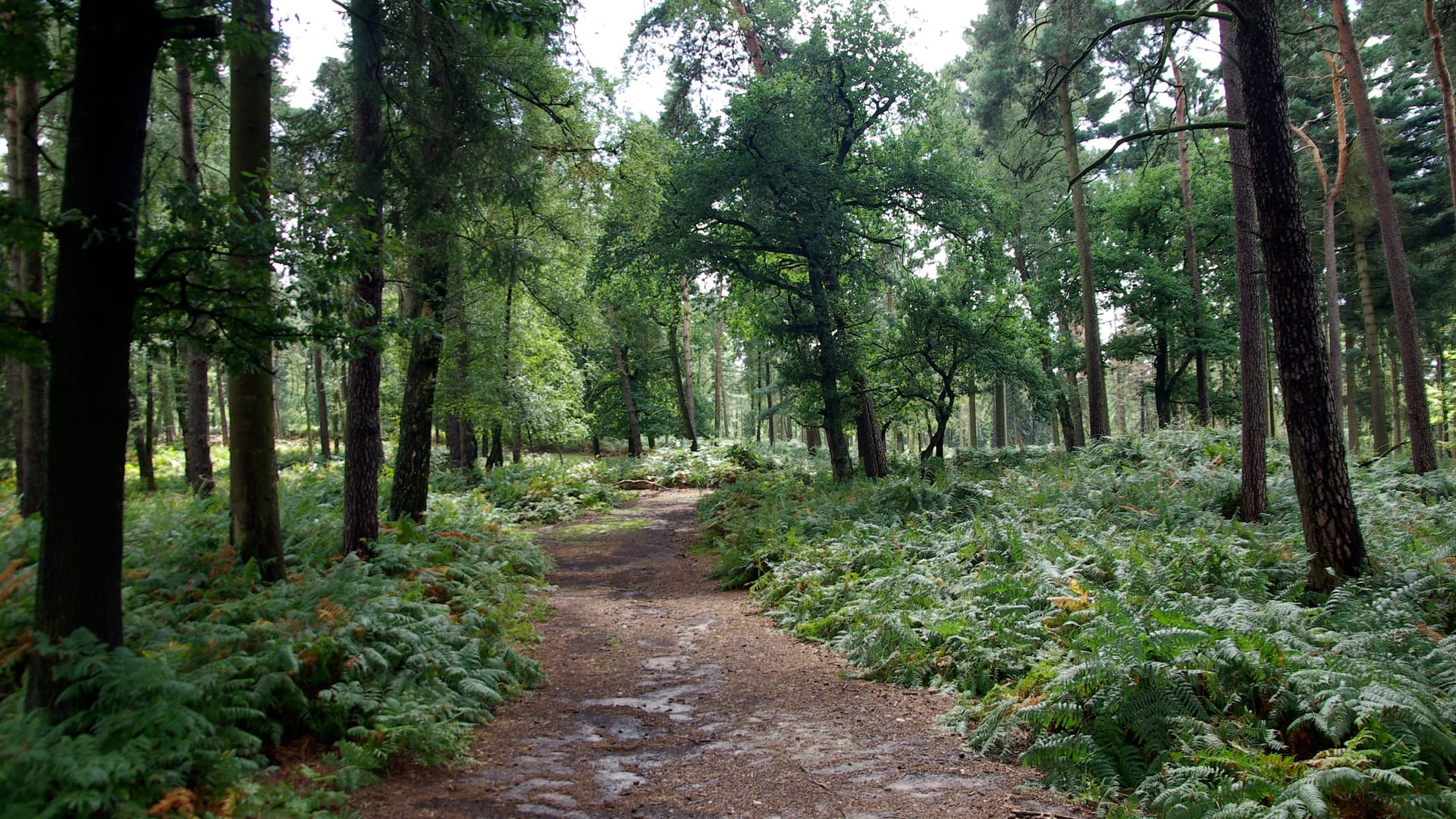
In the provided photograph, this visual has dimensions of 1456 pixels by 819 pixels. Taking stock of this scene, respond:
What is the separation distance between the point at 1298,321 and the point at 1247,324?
12.9 ft

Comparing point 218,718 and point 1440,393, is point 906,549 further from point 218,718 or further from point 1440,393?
point 1440,393

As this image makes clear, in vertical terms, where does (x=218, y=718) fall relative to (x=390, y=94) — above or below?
below

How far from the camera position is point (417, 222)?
8.92 metres

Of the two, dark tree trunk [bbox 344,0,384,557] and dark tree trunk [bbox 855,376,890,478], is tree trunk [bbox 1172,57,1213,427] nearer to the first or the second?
dark tree trunk [bbox 855,376,890,478]

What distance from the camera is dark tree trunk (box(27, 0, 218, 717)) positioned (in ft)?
11.8

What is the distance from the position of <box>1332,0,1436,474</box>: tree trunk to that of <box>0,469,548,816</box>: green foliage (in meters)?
12.8

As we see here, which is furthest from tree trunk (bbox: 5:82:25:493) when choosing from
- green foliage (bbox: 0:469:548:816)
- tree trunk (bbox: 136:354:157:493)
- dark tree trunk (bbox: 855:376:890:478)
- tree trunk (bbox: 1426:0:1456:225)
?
tree trunk (bbox: 1426:0:1456:225)

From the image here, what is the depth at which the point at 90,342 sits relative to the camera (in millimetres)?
3637

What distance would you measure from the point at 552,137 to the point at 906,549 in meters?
7.58

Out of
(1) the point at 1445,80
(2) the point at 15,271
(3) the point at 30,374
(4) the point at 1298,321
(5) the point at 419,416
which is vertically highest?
(1) the point at 1445,80

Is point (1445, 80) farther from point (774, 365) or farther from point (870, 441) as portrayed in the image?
point (774, 365)

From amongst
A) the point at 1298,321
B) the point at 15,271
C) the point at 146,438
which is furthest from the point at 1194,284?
the point at 146,438

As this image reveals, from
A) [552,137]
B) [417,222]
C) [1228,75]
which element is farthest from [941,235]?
[417,222]

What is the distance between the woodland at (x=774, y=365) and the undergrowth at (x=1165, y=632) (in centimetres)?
4
